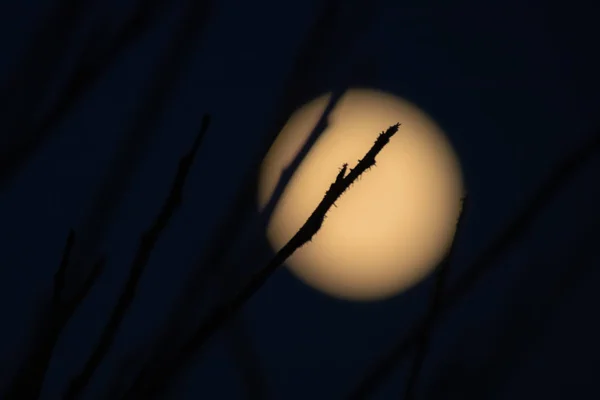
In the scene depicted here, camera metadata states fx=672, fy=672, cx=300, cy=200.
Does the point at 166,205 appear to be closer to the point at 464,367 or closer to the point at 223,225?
the point at 223,225

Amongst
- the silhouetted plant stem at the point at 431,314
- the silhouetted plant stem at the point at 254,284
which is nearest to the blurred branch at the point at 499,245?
the silhouetted plant stem at the point at 431,314

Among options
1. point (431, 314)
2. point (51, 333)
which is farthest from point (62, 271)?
point (431, 314)

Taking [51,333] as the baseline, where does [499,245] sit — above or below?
above

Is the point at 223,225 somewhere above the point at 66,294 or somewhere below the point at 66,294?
above

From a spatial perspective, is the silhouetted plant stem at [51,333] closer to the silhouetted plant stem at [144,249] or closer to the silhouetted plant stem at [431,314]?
the silhouetted plant stem at [144,249]

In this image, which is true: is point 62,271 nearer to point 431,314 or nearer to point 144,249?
point 144,249

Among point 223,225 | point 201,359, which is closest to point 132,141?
point 223,225

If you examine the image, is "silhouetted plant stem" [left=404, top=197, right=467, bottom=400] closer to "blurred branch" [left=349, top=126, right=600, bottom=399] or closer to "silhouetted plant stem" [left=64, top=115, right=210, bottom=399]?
"blurred branch" [left=349, top=126, right=600, bottom=399]
